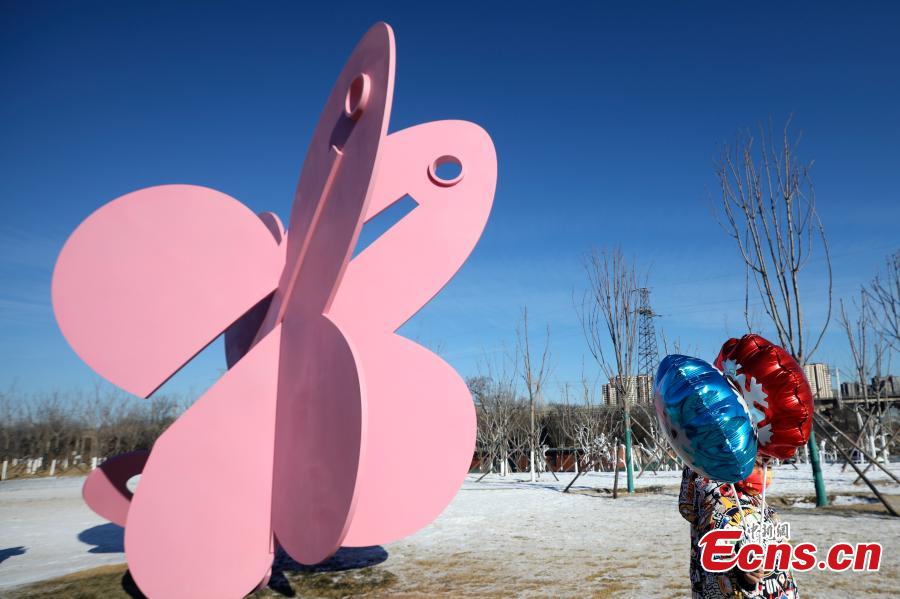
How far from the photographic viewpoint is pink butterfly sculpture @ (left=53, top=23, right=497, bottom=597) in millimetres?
3918

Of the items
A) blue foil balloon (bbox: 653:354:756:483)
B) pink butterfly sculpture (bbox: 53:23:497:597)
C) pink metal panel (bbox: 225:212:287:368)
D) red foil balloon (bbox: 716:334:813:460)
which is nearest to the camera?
blue foil balloon (bbox: 653:354:756:483)

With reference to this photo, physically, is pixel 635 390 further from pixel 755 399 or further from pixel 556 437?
pixel 755 399

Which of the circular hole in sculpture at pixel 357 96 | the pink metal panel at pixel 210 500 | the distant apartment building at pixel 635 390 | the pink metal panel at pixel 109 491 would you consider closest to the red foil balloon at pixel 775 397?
the circular hole in sculpture at pixel 357 96

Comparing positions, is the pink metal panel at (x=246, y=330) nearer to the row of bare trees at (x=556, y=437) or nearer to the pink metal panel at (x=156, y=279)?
the pink metal panel at (x=156, y=279)

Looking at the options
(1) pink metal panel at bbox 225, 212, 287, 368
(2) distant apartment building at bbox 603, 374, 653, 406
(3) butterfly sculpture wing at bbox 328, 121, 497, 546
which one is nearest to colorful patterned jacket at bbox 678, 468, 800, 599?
Answer: (3) butterfly sculpture wing at bbox 328, 121, 497, 546

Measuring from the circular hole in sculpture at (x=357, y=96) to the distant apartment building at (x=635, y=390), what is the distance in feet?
15.1

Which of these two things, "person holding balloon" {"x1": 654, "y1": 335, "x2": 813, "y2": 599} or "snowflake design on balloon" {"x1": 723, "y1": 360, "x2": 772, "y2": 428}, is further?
"snowflake design on balloon" {"x1": 723, "y1": 360, "x2": 772, "y2": 428}

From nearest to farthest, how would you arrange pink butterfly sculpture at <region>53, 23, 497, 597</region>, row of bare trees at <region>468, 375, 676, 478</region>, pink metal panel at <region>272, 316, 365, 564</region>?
pink metal panel at <region>272, 316, 365, 564</region> < pink butterfly sculpture at <region>53, 23, 497, 597</region> < row of bare trees at <region>468, 375, 676, 478</region>

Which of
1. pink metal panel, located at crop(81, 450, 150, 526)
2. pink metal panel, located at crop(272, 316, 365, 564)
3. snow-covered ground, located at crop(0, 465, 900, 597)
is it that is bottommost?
snow-covered ground, located at crop(0, 465, 900, 597)

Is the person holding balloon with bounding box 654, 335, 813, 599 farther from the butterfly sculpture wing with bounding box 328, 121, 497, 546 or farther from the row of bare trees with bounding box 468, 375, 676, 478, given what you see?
the row of bare trees with bounding box 468, 375, 676, 478

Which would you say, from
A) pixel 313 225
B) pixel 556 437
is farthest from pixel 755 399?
pixel 556 437

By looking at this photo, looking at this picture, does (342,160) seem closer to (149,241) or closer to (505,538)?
(149,241)

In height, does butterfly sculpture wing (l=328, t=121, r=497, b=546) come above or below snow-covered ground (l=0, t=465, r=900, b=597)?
above

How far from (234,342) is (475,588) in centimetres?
412
